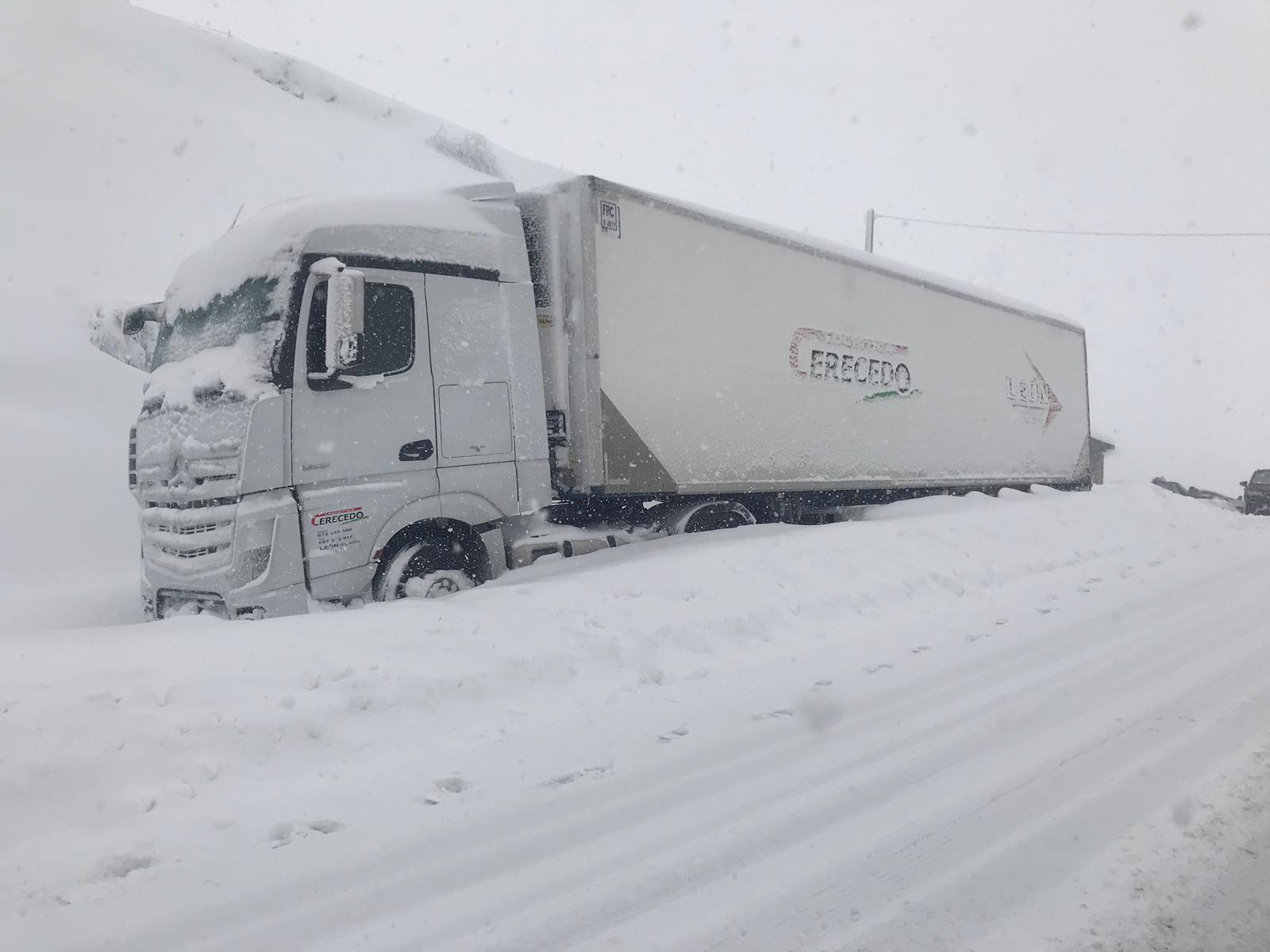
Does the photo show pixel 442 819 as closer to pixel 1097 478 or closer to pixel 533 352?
pixel 533 352

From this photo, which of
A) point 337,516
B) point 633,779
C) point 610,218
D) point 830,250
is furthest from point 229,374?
point 830,250

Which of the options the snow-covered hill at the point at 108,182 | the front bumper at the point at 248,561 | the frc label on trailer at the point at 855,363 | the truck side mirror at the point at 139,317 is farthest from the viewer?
the snow-covered hill at the point at 108,182

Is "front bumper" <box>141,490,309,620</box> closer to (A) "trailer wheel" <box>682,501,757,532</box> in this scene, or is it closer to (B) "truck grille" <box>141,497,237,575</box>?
(B) "truck grille" <box>141,497,237,575</box>

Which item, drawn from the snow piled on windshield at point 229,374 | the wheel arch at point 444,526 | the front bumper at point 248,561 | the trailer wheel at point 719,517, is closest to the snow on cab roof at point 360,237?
the snow piled on windshield at point 229,374

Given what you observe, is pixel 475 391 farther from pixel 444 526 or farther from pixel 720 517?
pixel 720 517

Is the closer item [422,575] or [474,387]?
[422,575]

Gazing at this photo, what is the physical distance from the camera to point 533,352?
729 centimetres

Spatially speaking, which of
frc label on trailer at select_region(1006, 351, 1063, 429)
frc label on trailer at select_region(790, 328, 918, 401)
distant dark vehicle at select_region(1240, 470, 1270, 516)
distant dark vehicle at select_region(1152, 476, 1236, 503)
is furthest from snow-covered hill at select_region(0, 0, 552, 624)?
distant dark vehicle at select_region(1152, 476, 1236, 503)

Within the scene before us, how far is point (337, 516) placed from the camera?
20.4 feet

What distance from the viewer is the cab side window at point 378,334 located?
6.15 metres

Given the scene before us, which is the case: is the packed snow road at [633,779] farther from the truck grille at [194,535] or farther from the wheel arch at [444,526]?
the wheel arch at [444,526]

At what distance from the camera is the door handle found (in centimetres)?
651

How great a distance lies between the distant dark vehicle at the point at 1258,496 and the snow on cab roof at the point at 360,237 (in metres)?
23.1

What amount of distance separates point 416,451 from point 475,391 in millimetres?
694
